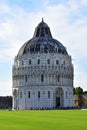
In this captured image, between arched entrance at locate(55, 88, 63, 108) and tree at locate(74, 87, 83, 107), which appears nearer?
arched entrance at locate(55, 88, 63, 108)

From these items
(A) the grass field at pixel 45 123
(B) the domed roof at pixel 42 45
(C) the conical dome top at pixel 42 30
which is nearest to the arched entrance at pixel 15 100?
(B) the domed roof at pixel 42 45

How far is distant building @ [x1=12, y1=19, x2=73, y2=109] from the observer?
117 metres

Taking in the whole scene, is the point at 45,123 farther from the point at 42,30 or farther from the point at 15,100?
the point at 42,30

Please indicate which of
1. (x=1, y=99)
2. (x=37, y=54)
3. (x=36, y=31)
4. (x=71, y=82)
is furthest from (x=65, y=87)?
(x=1, y=99)

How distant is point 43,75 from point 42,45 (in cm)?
862

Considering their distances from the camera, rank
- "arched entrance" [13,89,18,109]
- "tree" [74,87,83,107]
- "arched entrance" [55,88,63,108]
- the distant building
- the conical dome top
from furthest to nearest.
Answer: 1. "tree" [74,87,83,107]
2. the conical dome top
3. "arched entrance" [13,89,18,109]
4. "arched entrance" [55,88,63,108]
5. the distant building

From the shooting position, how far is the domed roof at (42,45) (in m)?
119

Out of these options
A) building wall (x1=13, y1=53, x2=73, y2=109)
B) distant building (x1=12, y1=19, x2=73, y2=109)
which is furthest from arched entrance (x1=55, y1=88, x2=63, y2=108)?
building wall (x1=13, y1=53, x2=73, y2=109)

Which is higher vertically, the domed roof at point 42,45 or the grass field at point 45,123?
the domed roof at point 42,45

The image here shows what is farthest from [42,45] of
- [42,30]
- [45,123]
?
[45,123]

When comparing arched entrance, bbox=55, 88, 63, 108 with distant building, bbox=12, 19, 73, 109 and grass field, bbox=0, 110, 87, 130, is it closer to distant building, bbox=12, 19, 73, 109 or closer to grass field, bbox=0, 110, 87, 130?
distant building, bbox=12, 19, 73, 109

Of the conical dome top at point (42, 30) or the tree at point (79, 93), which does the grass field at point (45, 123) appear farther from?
the tree at point (79, 93)

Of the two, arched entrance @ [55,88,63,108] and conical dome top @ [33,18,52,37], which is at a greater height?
conical dome top @ [33,18,52,37]

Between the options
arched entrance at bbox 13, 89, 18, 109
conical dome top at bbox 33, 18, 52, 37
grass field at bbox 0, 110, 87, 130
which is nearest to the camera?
grass field at bbox 0, 110, 87, 130
